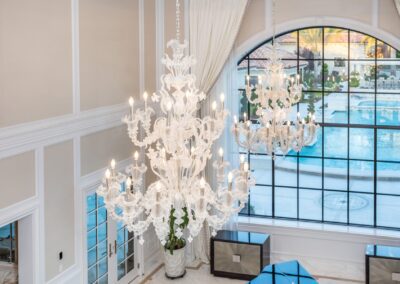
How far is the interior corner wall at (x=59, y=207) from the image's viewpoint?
6.84 metres

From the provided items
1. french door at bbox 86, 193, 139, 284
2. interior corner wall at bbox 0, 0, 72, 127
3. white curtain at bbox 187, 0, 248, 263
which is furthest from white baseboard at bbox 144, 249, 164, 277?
interior corner wall at bbox 0, 0, 72, 127

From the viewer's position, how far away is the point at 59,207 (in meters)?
7.05

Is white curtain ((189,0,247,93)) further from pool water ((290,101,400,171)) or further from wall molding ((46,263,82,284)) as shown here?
wall molding ((46,263,82,284))

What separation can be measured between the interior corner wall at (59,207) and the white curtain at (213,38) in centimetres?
295

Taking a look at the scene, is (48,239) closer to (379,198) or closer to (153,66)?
(153,66)

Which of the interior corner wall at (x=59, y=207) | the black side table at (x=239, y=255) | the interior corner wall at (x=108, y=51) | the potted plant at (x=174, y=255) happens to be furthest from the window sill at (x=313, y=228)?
the interior corner wall at (x=59, y=207)

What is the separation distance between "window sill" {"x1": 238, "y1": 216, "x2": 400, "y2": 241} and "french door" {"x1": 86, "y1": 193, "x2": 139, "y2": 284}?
205 centimetres

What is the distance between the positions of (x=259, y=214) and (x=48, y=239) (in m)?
4.41

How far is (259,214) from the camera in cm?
1037

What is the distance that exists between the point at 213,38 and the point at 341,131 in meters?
2.56

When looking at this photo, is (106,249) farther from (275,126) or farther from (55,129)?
(275,126)

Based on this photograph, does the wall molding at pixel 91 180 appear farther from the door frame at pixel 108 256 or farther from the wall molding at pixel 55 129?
the wall molding at pixel 55 129

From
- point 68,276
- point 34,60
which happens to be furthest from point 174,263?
point 34,60

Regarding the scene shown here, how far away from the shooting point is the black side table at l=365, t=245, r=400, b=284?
27.8 feet
